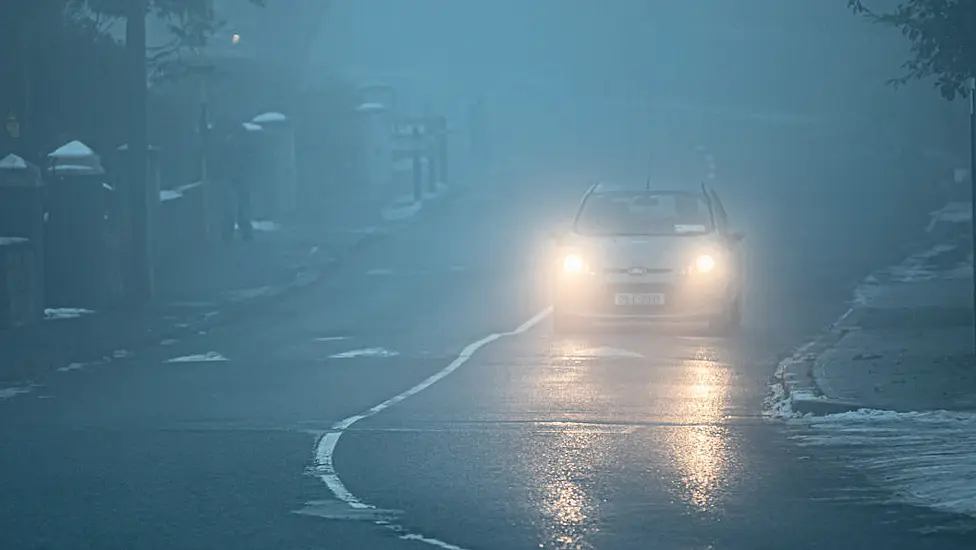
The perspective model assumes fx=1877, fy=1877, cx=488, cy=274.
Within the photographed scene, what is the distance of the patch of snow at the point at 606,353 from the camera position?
697 inches

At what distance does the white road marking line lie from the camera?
10197 millimetres

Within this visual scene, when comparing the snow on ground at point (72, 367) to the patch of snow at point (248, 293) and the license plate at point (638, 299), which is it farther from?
the patch of snow at point (248, 293)

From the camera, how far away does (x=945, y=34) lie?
15.9m

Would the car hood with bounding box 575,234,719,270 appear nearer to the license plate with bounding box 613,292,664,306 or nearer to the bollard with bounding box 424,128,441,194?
the license plate with bounding box 613,292,664,306

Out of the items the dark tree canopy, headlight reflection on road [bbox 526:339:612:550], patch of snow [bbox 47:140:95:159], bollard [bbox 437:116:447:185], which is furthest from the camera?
bollard [bbox 437:116:447:185]

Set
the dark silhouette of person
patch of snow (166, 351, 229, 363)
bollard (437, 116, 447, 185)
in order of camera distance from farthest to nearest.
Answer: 1. bollard (437, 116, 447, 185)
2. the dark silhouette of person
3. patch of snow (166, 351, 229, 363)

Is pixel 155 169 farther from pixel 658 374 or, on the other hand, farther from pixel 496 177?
pixel 496 177

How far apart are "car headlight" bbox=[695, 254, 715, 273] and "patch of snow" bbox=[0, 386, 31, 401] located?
7.21 m

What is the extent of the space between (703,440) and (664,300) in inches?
287

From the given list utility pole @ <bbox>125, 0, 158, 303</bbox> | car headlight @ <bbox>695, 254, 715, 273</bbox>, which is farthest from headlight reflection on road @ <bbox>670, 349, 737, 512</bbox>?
utility pole @ <bbox>125, 0, 158, 303</bbox>

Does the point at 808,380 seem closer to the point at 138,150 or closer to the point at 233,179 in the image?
the point at 138,150

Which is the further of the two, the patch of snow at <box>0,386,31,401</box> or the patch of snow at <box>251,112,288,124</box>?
the patch of snow at <box>251,112,288,124</box>

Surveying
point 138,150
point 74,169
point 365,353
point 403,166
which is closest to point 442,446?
point 365,353

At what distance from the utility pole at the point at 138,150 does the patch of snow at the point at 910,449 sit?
11.9 metres
